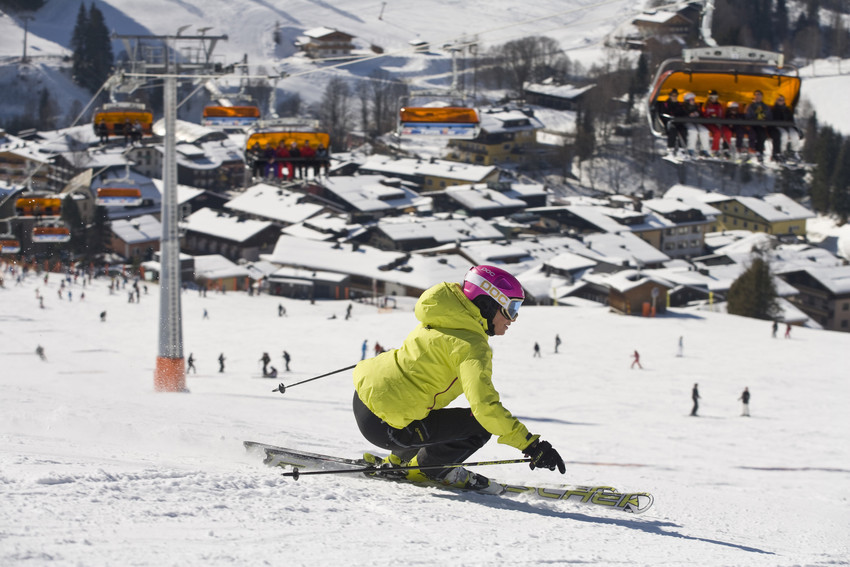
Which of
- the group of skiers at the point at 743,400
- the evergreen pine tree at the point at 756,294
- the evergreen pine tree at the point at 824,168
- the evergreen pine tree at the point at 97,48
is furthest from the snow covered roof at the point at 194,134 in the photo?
the group of skiers at the point at 743,400

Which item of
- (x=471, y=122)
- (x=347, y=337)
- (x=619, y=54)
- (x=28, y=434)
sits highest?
(x=619, y=54)

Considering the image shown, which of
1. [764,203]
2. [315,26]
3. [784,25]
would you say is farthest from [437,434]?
[315,26]

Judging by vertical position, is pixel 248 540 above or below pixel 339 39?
below

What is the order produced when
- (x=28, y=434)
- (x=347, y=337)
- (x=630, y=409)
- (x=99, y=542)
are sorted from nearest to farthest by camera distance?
(x=99, y=542) → (x=28, y=434) → (x=630, y=409) → (x=347, y=337)

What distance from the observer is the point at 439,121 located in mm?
14500

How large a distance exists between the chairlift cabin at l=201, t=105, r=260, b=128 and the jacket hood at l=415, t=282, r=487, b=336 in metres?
15.7

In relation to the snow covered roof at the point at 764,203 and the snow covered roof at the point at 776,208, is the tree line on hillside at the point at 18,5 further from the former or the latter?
the snow covered roof at the point at 776,208

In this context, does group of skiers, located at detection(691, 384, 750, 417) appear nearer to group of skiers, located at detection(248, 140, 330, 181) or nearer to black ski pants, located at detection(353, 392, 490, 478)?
group of skiers, located at detection(248, 140, 330, 181)

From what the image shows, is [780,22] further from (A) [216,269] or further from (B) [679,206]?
(A) [216,269]

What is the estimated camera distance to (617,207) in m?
58.0

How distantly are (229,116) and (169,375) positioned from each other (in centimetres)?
841

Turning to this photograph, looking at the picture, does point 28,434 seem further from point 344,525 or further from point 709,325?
point 709,325

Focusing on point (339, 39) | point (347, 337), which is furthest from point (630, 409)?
point (339, 39)

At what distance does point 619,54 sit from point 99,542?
102 metres
